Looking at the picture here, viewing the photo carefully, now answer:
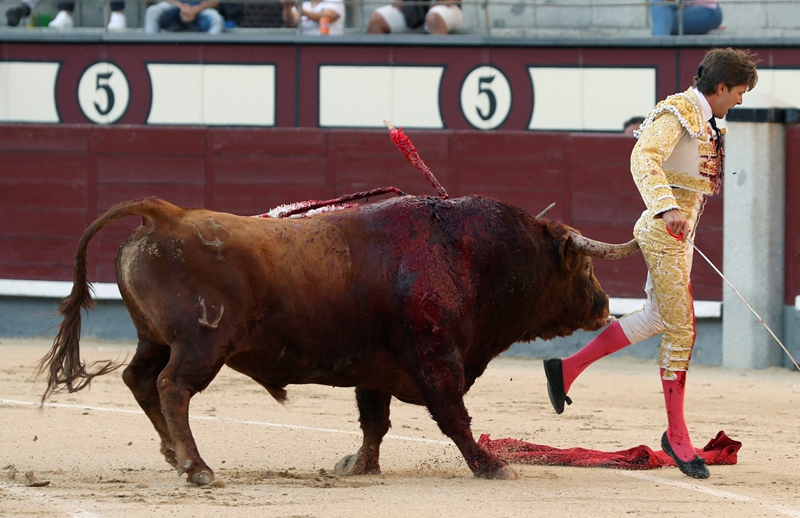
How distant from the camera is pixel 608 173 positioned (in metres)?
7.70

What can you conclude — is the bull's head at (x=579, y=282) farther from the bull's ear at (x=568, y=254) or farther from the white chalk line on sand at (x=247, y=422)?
the white chalk line on sand at (x=247, y=422)

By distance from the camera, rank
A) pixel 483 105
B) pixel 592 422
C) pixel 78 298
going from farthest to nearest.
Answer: pixel 483 105 → pixel 592 422 → pixel 78 298

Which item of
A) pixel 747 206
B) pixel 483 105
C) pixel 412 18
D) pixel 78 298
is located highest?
pixel 412 18

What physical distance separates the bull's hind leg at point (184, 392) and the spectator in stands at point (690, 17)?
511cm

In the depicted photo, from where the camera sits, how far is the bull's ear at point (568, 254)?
14.0ft

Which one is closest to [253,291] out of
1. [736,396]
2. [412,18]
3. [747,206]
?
[736,396]

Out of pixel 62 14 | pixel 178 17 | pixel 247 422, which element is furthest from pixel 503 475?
pixel 62 14

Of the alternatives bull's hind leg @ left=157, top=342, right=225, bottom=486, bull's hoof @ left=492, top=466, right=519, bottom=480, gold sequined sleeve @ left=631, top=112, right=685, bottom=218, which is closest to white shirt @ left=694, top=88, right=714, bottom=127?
gold sequined sleeve @ left=631, top=112, right=685, bottom=218

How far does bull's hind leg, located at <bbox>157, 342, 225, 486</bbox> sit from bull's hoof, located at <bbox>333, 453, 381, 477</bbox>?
1.90 feet

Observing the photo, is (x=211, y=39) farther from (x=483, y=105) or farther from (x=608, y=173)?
(x=608, y=173)

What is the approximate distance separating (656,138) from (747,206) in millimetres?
3404

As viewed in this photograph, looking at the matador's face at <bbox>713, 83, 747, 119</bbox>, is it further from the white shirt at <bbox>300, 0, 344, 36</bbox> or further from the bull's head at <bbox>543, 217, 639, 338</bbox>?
the white shirt at <bbox>300, 0, 344, 36</bbox>

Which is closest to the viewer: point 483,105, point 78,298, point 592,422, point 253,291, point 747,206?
point 253,291

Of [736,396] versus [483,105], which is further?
[483,105]
